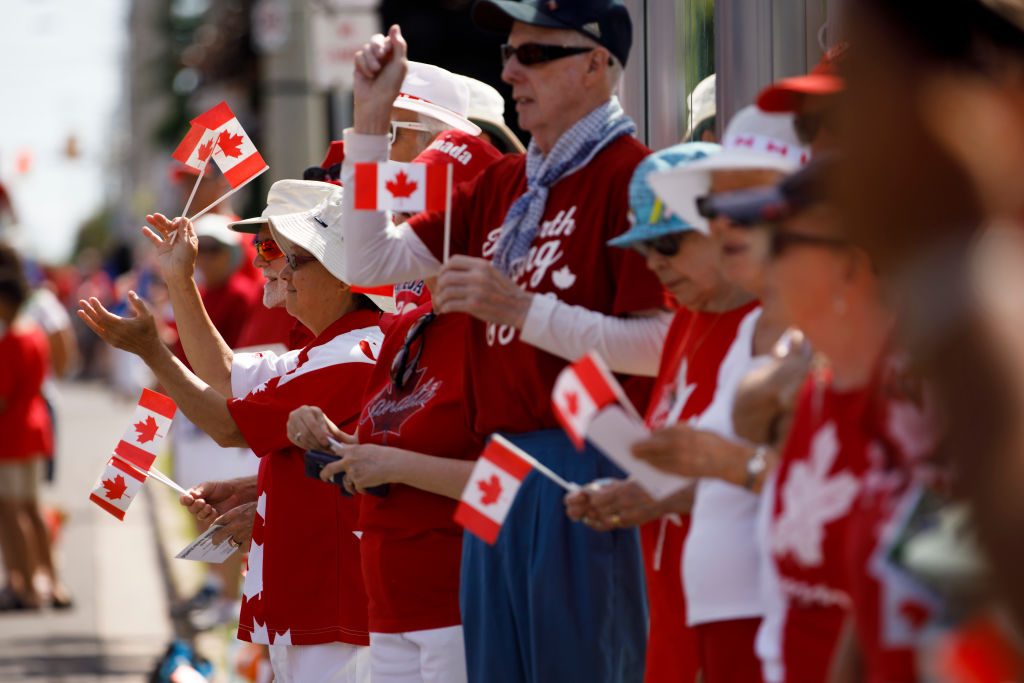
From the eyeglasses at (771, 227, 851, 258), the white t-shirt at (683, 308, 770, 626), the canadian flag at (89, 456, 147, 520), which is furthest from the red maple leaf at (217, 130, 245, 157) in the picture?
the eyeglasses at (771, 227, 851, 258)

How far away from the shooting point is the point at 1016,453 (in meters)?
1.74

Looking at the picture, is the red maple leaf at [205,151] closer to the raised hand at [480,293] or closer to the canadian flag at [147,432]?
the canadian flag at [147,432]

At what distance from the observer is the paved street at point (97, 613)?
9586mm

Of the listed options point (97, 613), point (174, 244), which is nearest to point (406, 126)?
point (174, 244)

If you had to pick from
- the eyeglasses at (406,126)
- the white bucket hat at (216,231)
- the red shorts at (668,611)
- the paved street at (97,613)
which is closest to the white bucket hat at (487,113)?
the eyeglasses at (406,126)

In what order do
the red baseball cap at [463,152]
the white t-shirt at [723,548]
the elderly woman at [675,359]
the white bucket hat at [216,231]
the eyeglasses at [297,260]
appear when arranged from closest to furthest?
the white t-shirt at [723,548]
the elderly woman at [675,359]
the red baseball cap at [463,152]
the eyeglasses at [297,260]
the white bucket hat at [216,231]

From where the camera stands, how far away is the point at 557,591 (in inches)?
154

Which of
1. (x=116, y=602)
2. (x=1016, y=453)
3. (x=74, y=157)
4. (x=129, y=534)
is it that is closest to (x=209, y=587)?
(x=116, y=602)

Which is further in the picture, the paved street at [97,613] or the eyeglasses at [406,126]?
the paved street at [97,613]

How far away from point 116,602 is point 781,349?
938 centimetres

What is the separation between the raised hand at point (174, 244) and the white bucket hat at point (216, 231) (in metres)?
3.41

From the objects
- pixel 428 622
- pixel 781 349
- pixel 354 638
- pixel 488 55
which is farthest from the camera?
pixel 488 55

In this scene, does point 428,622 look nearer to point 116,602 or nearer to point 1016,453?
point 1016,453

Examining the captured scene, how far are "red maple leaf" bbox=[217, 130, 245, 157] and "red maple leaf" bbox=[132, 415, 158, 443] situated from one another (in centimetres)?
77
